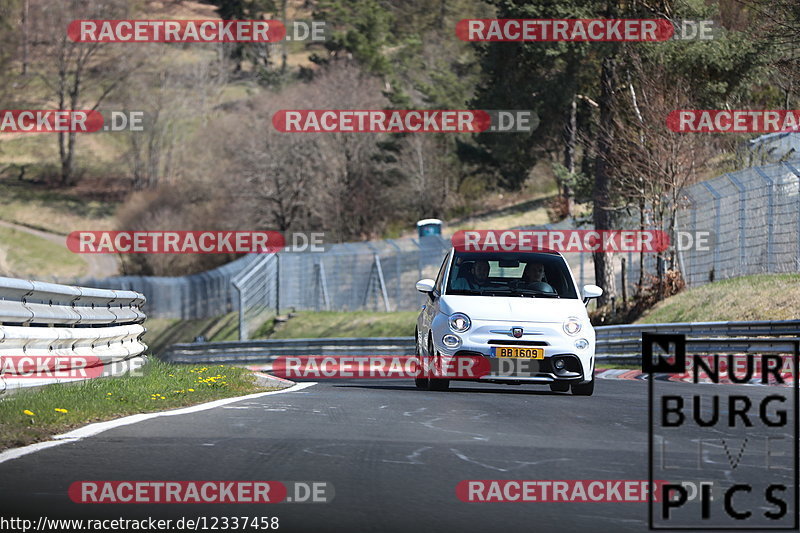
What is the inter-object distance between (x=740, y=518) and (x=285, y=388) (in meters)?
10.6

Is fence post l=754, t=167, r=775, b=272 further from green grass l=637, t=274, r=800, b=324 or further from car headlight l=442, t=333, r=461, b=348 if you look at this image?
car headlight l=442, t=333, r=461, b=348

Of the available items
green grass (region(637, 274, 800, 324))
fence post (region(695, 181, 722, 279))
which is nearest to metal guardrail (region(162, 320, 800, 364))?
green grass (region(637, 274, 800, 324))

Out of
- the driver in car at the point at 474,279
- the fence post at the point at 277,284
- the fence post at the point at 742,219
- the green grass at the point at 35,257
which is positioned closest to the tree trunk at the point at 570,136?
the fence post at the point at 742,219

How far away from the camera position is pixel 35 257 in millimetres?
81938

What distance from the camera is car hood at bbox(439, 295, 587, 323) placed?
47.7ft

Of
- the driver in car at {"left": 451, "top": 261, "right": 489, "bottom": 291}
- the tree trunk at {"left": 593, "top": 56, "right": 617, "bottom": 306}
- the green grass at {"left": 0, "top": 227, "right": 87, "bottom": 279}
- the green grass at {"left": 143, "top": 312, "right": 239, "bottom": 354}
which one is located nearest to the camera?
the driver in car at {"left": 451, "top": 261, "right": 489, "bottom": 291}

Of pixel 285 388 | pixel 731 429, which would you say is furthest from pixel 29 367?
pixel 731 429

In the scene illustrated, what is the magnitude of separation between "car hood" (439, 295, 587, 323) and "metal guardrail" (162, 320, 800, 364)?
6.69 feet

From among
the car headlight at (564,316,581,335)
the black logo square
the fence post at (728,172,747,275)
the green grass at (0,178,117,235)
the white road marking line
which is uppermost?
the green grass at (0,178,117,235)

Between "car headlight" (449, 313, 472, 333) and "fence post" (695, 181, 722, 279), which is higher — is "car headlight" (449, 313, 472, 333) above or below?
below

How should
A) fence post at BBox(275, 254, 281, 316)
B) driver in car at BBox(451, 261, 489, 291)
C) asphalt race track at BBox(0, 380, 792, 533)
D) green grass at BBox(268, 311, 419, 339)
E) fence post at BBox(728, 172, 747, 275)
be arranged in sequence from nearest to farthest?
asphalt race track at BBox(0, 380, 792, 533) → driver in car at BBox(451, 261, 489, 291) → fence post at BBox(728, 172, 747, 275) → green grass at BBox(268, 311, 419, 339) → fence post at BBox(275, 254, 281, 316)

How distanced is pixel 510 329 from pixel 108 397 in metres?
4.53

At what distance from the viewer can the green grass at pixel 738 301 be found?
23.9 meters

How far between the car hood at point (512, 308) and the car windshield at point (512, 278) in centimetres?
26
